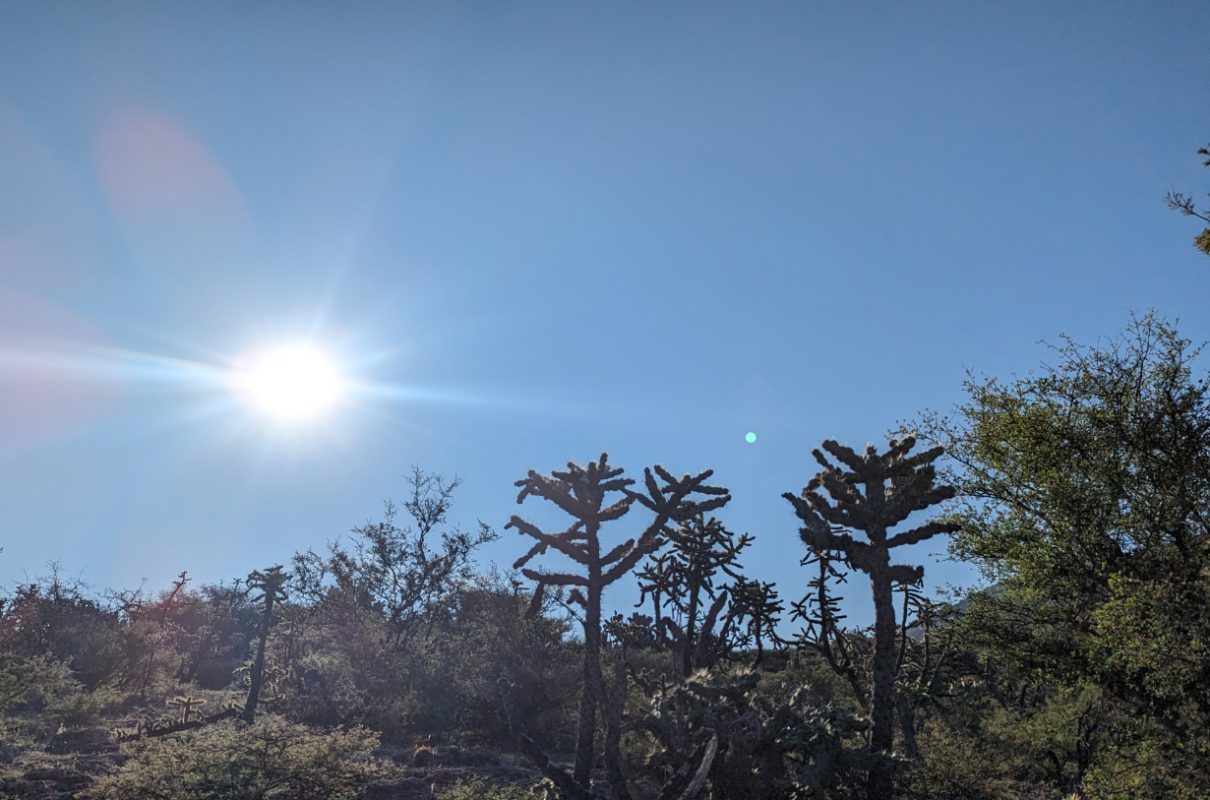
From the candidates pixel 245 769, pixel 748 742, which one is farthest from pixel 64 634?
pixel 748 742

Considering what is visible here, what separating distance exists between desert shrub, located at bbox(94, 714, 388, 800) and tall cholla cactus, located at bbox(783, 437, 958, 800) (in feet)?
35.3

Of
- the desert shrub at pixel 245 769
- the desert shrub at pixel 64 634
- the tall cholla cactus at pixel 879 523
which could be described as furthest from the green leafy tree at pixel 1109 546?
the desert shrub at pixel 64 634

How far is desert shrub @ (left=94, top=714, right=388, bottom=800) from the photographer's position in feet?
40.7

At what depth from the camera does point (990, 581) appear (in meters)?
14.3

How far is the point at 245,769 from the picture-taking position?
13336 millimetres

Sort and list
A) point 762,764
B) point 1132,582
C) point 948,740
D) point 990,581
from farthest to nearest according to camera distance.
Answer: point 948,740, point 990,581, point 762,764, point 1132,582

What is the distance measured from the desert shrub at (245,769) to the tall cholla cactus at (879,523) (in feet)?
35.3

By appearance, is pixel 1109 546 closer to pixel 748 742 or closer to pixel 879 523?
pixel 879 523

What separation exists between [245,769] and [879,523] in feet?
46.6

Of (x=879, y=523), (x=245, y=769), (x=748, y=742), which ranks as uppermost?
(x=879, y=523)

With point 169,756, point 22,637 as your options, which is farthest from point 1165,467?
point 22,637

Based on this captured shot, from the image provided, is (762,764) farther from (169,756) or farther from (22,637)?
(22,637)

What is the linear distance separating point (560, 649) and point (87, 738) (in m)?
18.4

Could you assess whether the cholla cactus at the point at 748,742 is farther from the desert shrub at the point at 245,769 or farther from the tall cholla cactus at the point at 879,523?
the desert shrub at the point at 245,769
